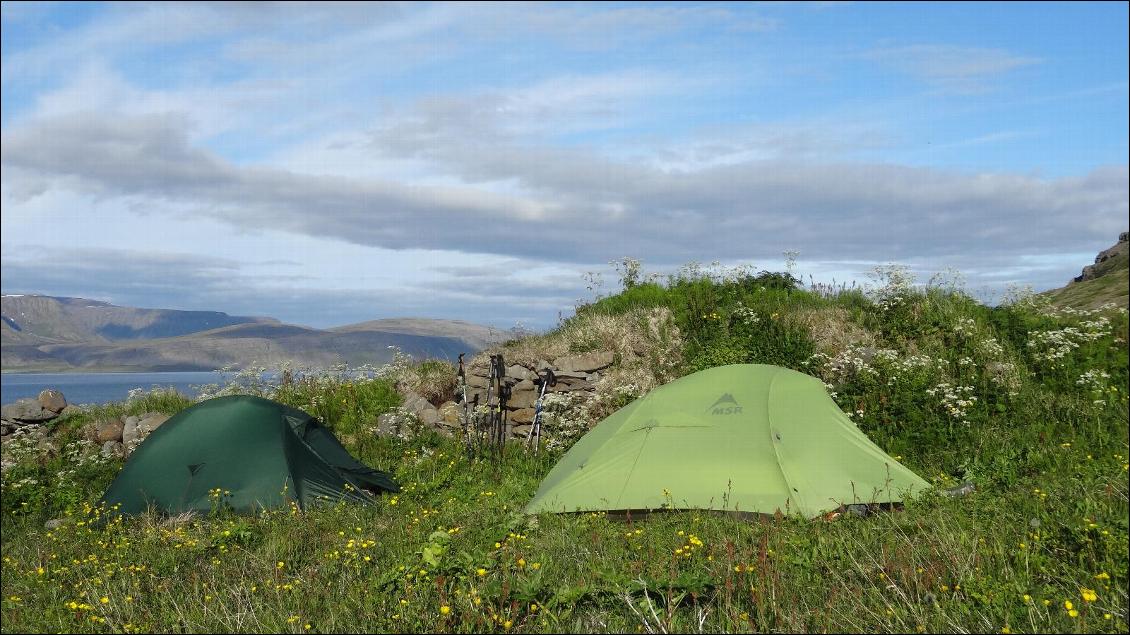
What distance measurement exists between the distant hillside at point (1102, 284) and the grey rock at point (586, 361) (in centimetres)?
954

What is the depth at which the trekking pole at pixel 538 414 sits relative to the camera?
43.9 feet

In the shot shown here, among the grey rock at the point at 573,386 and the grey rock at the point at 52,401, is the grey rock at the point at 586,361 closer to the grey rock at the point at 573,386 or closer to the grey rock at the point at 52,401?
the grey rock at the point at 573,386

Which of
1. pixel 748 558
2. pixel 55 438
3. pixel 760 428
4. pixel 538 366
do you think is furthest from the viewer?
pixel 55 438

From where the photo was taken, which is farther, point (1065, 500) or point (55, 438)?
point (55, 438)

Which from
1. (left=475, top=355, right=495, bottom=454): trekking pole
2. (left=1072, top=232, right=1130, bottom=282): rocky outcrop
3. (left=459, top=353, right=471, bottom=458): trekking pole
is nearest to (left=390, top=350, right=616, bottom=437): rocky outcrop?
(left=459, top=353, right=471, bottom=458): trekking pole

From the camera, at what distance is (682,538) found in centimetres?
705

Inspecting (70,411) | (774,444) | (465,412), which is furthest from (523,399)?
(70,411)

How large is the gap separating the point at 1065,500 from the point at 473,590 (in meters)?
5.38

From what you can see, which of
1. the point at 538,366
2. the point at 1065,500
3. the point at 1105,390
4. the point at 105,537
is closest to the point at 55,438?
the point at 105,537

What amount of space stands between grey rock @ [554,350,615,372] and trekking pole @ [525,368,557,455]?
0.82ft

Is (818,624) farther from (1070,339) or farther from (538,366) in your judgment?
(1070,339)

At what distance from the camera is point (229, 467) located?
1036cm

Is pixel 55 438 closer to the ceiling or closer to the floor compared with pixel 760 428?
closer to the floor

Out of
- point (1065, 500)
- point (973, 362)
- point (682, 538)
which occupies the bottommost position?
point (682, 538)
